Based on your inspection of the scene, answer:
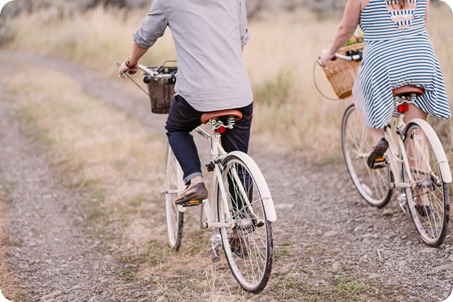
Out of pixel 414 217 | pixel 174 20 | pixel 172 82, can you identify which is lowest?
pixel 414 217

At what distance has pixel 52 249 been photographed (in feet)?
16.6

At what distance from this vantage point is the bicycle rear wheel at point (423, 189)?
13.8 ft

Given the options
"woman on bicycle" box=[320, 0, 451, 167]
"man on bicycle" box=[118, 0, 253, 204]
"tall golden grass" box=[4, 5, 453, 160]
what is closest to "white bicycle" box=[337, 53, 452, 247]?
"woman on bicycle" box=[320, 0, 451, 167]

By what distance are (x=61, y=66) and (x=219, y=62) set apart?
38.0ft

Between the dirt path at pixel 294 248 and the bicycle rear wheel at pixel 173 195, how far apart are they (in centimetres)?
34

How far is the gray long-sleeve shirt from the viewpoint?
3.58m

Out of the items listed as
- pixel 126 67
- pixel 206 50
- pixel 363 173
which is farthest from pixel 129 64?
pixel 363 173

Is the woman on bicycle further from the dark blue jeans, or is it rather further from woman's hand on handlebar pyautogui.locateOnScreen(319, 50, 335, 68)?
the dark blue jeans

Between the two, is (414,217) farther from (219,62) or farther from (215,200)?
(219,62)

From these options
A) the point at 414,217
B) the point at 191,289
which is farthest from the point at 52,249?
the point at 414,217

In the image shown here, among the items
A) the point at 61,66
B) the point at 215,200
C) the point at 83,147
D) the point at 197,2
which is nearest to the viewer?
the point at 197,2

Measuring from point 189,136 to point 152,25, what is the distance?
77 centimetres

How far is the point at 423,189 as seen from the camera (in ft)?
14.2

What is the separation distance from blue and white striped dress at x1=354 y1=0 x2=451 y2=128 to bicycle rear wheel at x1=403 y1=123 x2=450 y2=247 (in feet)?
0.79
